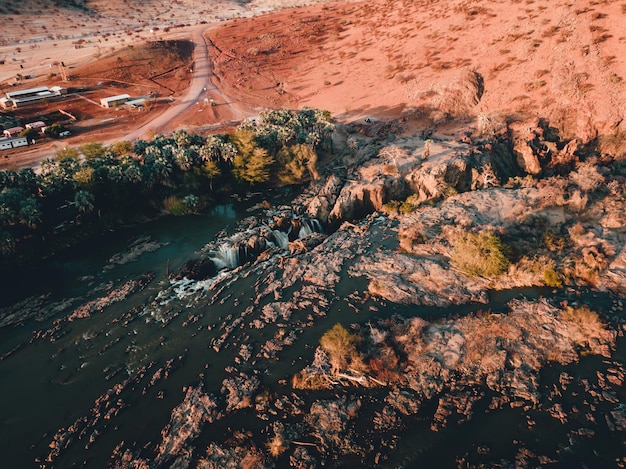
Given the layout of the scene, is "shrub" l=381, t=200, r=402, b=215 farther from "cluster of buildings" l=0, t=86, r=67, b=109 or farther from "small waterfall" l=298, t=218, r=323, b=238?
"cluster of buildings" l=0, t=86, r=67, b=109

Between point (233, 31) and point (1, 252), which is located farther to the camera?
point (233, 31)

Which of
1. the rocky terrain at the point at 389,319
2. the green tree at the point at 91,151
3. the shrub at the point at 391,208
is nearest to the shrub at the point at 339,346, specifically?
the rocky terrain at the point at 389,319

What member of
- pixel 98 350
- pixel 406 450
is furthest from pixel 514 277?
pixel 98 350

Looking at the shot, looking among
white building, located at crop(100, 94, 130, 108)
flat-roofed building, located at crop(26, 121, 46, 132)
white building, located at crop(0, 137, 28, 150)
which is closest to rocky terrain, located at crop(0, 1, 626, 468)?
white building, located at crop(0, 137, 28, 150)

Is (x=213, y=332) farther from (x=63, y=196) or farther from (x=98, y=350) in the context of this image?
(x=63, y=196)


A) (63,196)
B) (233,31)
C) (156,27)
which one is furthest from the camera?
(156,27)

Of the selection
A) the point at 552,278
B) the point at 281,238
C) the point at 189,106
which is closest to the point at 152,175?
the point at 281,238
